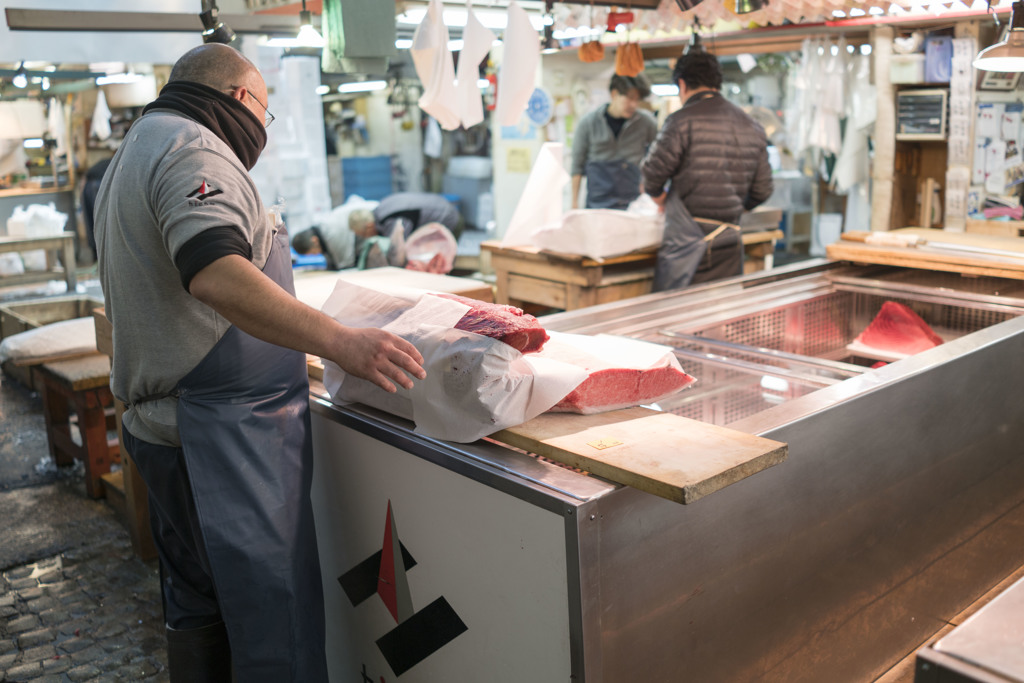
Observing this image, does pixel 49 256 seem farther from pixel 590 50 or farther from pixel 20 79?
pixel 590 50

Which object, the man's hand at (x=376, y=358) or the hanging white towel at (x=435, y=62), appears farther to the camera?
the hanging white towel at (x=435, y=62)

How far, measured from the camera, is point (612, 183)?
6391mm

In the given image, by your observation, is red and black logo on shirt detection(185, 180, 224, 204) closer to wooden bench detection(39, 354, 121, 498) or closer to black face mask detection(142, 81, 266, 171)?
black face mask detection(142, 81, 266, 171)

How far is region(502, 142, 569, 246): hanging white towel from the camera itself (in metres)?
4.91

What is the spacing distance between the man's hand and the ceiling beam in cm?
243

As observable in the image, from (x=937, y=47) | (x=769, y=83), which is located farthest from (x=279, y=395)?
(x=769, y=83)

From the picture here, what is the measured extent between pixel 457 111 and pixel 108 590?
2.28m

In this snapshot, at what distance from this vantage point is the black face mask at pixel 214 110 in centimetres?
193

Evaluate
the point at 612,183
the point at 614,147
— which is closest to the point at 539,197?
the point at 614,147

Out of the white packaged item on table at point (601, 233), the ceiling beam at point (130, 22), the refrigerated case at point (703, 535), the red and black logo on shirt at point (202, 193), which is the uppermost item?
the ceiling beam at point (130, 22)

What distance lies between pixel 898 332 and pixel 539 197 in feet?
7.47

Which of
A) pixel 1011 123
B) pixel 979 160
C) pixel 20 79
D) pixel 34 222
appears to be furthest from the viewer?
pixel 34 222

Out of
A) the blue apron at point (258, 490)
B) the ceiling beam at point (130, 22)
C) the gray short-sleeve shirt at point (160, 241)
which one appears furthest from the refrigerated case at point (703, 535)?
the ceiling beam at point (130, 22)

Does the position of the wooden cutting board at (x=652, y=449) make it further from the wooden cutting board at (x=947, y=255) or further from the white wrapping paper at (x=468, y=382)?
the wooden cutting board at (x=947, y=255)
